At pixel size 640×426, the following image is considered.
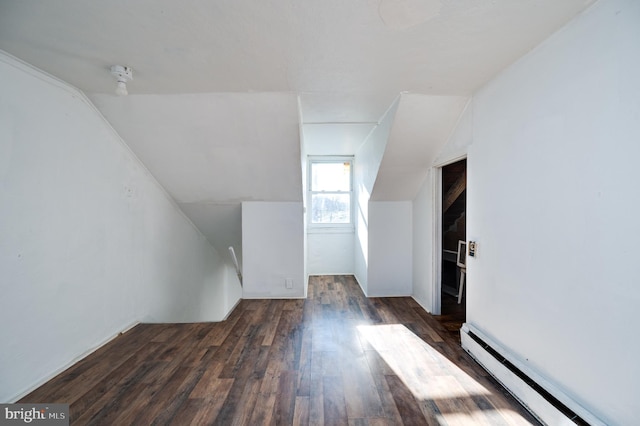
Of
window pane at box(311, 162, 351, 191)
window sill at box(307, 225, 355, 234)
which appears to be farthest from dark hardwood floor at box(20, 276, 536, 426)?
window pane at box(311, 162, 351, 191)

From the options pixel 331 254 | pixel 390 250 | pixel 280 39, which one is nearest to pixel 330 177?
pixel 331 254

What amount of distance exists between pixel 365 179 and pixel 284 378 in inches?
108

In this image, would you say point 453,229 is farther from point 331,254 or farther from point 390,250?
point 331,254

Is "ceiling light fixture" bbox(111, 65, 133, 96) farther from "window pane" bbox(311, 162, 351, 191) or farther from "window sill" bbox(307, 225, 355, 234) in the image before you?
"window sill" bbox(307, 225, 355, 234)

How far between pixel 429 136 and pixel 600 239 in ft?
5.75

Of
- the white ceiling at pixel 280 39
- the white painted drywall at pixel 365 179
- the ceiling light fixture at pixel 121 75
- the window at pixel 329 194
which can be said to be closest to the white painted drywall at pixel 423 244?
the white painted drywall at pixel 365 179

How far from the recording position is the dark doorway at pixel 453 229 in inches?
137

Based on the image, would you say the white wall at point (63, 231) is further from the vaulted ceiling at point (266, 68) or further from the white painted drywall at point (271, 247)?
the white painted drywall at point (271, 247)

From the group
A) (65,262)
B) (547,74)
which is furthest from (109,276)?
(547,74)

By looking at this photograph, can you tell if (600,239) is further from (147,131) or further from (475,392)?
(147,131)

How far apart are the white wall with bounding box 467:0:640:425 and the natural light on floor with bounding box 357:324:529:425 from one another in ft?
1.29

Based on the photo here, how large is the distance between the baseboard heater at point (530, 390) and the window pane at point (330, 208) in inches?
122

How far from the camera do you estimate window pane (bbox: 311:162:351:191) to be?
5047 mm

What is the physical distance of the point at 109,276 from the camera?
8.06 feet
